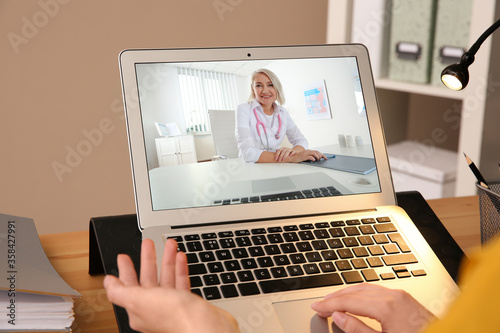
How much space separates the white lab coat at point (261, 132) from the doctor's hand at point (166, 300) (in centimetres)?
39

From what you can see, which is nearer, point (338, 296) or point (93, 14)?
point (338, 296)

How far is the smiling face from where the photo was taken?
2.91 feet

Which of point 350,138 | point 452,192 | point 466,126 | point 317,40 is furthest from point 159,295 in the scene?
point 317,40

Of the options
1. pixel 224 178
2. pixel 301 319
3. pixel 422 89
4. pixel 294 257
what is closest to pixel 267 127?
pixel 224 178

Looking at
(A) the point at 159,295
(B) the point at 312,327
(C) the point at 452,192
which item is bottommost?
(C) the point at 452,192

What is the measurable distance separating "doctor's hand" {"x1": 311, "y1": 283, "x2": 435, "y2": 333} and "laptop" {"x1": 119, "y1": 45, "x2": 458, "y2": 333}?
0.02 metres

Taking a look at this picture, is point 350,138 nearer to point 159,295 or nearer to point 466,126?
point 159,295

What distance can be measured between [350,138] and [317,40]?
1545 mm

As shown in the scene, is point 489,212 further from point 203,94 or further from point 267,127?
point 203,94

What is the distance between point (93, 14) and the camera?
199cm

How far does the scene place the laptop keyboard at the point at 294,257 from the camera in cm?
69

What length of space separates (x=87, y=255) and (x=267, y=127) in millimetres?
370

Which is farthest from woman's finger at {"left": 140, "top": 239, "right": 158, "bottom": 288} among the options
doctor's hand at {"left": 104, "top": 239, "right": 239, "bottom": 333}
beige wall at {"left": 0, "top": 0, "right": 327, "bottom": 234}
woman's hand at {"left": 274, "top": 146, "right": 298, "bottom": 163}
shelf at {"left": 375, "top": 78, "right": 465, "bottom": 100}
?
beige wall at {"left": 0, "top": 0, "right": 327, "bottom": 234}

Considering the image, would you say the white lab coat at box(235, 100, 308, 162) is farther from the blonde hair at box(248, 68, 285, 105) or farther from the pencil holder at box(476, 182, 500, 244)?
the pencil holder at box(476, 182, 500, 244)
